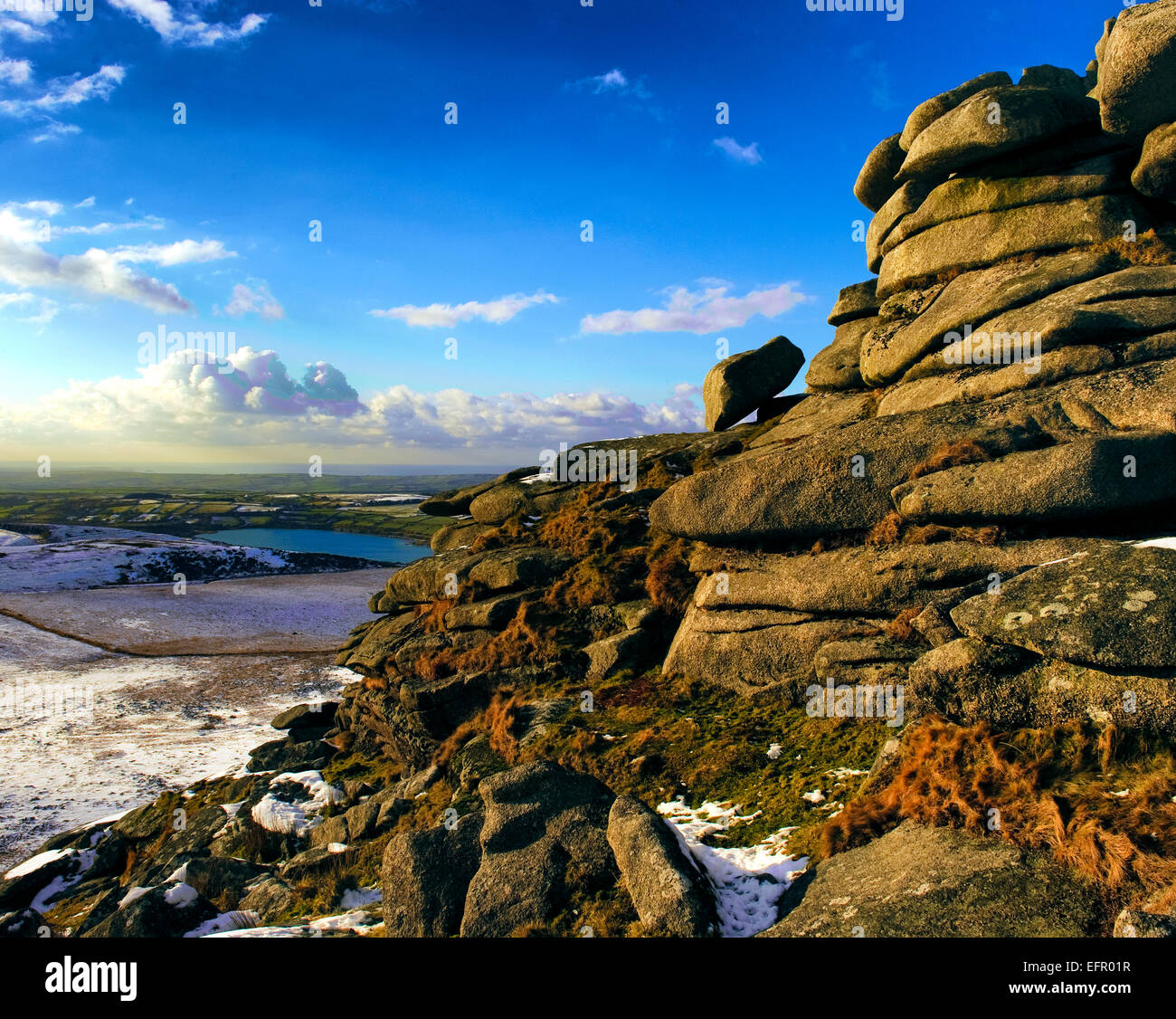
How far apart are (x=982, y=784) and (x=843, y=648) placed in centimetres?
548

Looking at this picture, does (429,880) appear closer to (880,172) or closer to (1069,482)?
(1069,482)

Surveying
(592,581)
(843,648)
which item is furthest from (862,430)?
(592,581)

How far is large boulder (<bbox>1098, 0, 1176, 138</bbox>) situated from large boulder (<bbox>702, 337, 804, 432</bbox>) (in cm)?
1323

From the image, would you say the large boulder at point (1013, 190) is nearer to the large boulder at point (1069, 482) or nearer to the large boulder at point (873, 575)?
the large boulder at point (1069, 482)

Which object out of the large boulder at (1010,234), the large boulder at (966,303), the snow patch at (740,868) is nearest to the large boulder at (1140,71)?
the large boulder at (1010,234)

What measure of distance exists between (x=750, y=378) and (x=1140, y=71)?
51.4ft

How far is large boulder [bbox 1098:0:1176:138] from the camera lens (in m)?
17.8

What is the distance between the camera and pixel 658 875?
8.28 m

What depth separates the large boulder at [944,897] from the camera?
6.75 metres

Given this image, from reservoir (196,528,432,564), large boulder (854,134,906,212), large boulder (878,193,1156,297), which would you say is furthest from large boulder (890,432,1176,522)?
reservoir (196,528,432,564)

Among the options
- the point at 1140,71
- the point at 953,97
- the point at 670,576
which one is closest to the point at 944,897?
the point at 670,576

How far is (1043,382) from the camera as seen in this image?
16938 millimetres

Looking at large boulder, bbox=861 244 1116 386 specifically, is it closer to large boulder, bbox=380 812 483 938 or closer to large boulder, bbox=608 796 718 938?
large boulder, bbox=608 796 718 938

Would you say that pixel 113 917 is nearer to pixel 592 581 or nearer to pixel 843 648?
pixel 592 581
